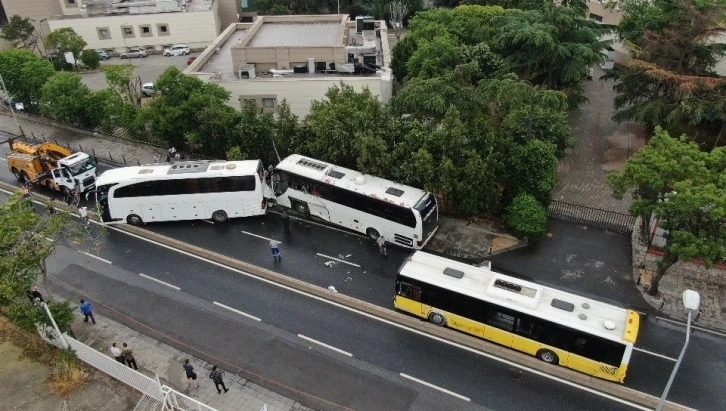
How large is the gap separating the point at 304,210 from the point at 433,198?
7.36m

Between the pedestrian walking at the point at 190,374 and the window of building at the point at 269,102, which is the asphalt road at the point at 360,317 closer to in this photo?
the pedestrian walking at the point at 190,374

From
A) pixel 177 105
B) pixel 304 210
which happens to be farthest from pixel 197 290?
pixel 177 105

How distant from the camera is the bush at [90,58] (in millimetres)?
61094

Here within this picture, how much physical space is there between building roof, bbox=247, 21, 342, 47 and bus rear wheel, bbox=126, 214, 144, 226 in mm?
19080

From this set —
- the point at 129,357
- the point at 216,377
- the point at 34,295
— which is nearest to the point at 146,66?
the point at 34,295

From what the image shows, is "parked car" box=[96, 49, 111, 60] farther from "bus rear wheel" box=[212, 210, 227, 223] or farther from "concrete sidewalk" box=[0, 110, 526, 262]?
"bus rear wheel" box=[212, 210, 227, 223]

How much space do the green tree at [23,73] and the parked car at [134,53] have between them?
23720mm

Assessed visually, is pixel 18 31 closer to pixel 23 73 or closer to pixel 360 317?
pixel 23 73

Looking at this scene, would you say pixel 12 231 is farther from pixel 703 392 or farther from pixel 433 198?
pixel 703 392

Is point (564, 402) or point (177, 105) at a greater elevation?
point (177, 105)

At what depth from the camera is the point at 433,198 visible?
25.8 m

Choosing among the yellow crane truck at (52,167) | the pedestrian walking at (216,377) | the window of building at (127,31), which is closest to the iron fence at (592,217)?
the pedestrian walking at (216,377)

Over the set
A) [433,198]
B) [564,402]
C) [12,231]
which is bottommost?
[564,402]

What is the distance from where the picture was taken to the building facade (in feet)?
124
